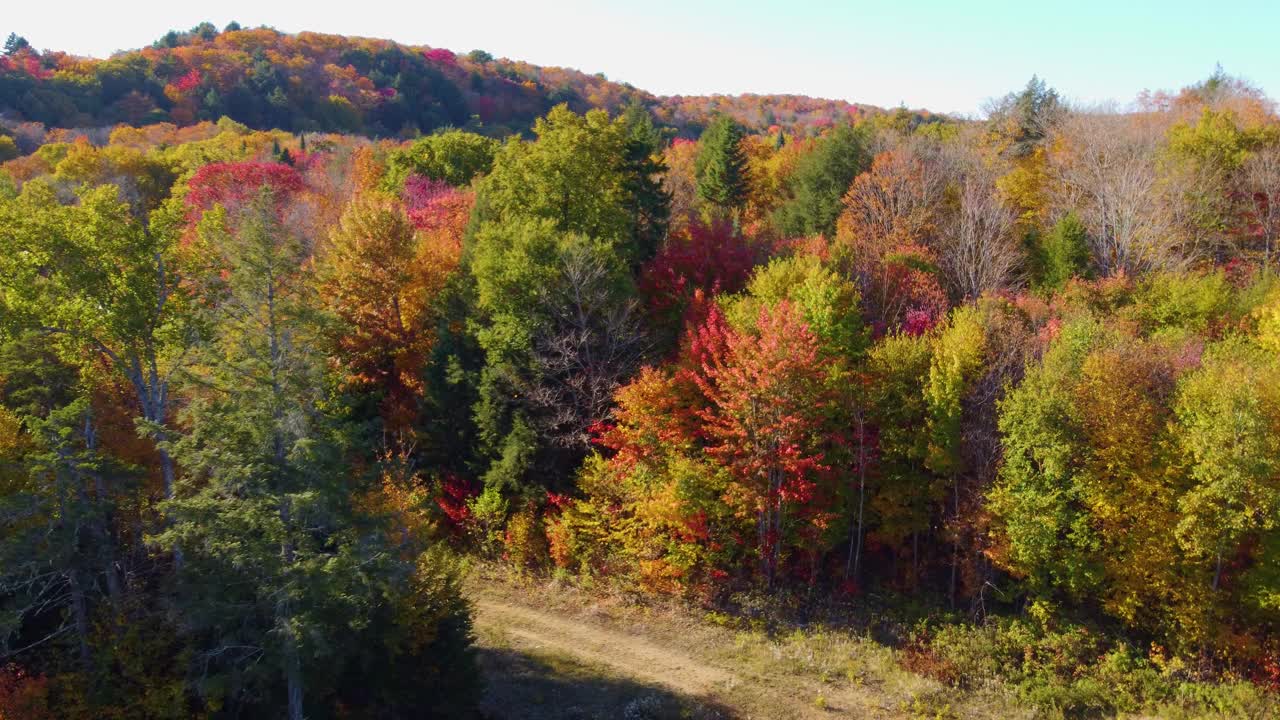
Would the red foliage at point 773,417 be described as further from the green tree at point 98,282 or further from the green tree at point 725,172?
the green tree at point 725,172

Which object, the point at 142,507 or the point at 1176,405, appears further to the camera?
the point at 1176,405

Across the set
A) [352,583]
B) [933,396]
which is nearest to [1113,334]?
[933,396]

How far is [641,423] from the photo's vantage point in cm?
2509

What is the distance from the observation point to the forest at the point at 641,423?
15.1 meters

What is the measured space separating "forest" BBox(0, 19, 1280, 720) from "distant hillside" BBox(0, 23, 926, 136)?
57724 millimetres

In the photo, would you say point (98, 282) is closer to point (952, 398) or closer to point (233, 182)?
point (952, 398)

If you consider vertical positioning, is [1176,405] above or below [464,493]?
above

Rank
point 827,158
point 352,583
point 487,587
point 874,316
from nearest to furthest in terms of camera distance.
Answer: point 352,583 → point 487,587 → point 874,316 → point 827,158

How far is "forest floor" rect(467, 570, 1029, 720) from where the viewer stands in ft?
66.8

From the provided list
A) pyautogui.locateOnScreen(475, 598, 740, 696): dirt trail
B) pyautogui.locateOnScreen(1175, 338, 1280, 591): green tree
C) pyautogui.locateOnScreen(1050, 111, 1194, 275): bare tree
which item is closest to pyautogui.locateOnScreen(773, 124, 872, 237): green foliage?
pyautogui.locateOnScreen(1050, 111, 1194, 275): bare tree

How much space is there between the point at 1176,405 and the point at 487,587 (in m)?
22.8

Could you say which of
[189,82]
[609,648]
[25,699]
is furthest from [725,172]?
[189,82]

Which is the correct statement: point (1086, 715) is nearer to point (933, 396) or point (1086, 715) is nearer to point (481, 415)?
point (933, 396)

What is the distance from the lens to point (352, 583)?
15.5m
